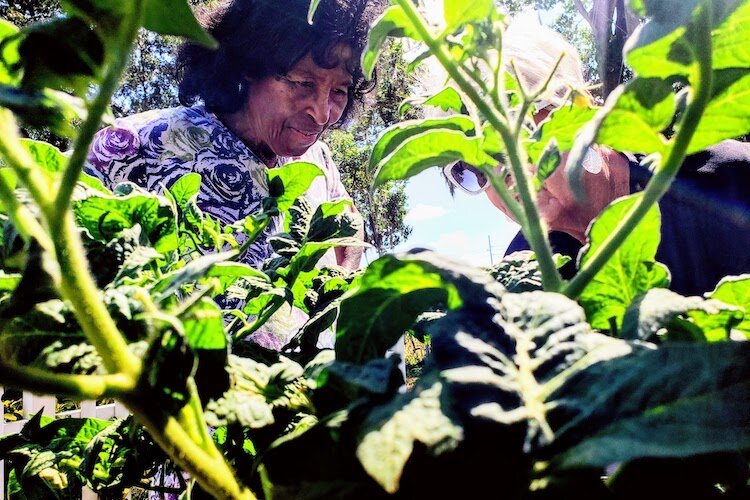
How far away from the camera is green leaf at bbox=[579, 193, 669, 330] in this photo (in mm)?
458

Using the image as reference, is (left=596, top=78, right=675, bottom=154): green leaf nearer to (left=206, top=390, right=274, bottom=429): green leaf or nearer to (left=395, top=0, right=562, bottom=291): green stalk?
(left=395, top=0, right=562, bottom=291): green stalk

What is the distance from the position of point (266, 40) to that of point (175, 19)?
2.30m

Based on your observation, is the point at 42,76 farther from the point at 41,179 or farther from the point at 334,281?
the point at 334,281

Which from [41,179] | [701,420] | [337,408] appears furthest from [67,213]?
[701,420]

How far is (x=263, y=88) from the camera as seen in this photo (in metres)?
2.57

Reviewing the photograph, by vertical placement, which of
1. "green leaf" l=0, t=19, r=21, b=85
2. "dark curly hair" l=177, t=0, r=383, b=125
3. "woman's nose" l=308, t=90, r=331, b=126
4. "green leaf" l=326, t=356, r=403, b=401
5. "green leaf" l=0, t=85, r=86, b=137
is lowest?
"green leaf" l=326, t=356, r=403, b=401

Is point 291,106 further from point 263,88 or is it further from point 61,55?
point 61,55

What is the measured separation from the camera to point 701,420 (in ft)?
0.90

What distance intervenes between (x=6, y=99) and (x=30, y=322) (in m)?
0.18

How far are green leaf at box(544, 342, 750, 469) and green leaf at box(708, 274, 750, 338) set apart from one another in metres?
0.17

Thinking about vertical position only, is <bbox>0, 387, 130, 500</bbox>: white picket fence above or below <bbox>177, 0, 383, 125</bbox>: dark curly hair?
below

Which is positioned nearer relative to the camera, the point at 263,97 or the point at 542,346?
the point at 542,346

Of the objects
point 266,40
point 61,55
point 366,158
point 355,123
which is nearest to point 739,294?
point 61,55

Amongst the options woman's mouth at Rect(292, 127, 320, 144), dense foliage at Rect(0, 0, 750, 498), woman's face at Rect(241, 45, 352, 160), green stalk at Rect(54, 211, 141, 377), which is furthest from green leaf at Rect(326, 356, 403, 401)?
woman's mouth at Rect(292, 127, 320, 144)
